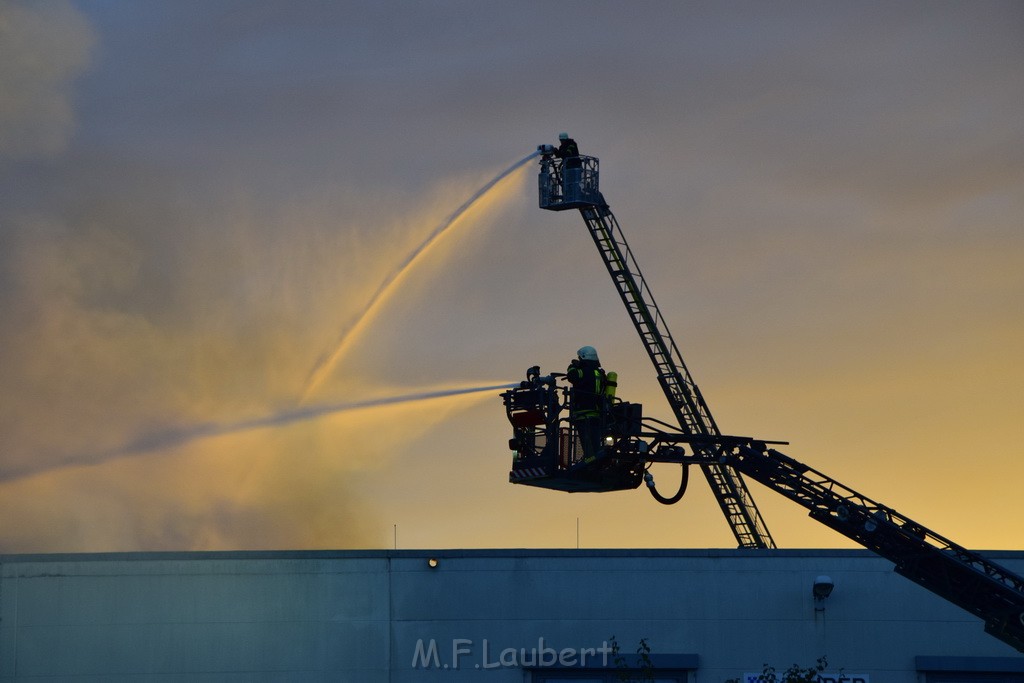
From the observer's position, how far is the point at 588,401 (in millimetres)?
35000

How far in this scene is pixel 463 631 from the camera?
41.8m

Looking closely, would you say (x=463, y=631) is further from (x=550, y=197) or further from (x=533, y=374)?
(x=550, y=197)

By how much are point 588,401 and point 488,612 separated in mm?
9016

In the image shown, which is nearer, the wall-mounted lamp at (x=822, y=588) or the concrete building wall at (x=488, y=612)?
the concrete building wall at (x=488, y=612)

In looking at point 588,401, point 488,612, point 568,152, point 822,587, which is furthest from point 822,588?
point 568,152

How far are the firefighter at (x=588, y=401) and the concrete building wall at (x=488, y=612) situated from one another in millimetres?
7778

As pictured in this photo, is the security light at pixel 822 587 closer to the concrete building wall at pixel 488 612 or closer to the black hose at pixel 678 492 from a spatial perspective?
the concrete building wall at pixel 488 612

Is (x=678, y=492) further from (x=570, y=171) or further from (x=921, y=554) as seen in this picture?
(x=570, y=171)

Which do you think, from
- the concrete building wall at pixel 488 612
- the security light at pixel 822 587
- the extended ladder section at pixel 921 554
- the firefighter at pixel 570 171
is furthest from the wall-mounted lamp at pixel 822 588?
the firefighter at pixel 570 171

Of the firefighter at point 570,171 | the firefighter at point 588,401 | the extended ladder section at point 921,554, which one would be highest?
the firefighter at point 570,171

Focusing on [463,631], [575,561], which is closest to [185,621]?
[463,631]

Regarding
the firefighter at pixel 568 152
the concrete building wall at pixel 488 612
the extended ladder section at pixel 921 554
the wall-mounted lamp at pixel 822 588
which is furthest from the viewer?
the firefighter at pixel 568 152

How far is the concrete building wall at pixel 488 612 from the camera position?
4134 cm

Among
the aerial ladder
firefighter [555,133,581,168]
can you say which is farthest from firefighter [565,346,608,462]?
firefighter [555,133,581,168]
